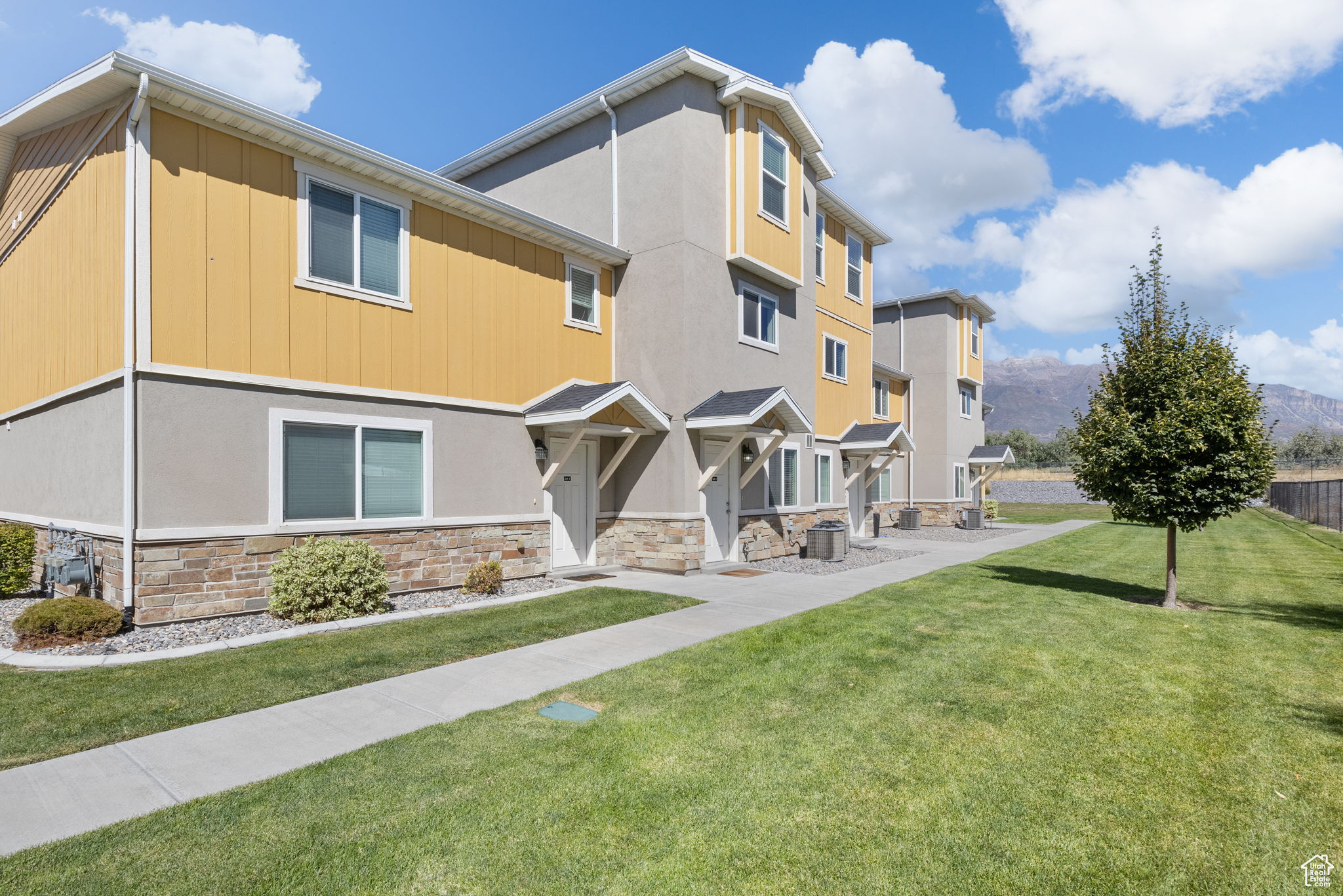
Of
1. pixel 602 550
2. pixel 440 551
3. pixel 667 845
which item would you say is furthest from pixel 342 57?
pixel 667 845

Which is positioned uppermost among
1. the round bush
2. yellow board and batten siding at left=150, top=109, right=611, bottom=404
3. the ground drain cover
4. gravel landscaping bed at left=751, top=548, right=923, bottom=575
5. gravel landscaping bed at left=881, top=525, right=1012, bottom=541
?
yellow board and batten siding at left=150, top=109, right=611, bottom=404

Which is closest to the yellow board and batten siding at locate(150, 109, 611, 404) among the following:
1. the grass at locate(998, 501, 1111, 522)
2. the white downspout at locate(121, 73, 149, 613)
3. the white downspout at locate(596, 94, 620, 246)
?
the white downspout at locate(121, 73, 149, 613)

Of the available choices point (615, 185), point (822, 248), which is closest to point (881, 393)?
point (822, 248)

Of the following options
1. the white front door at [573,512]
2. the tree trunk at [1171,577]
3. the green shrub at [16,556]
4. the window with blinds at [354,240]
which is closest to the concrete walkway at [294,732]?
the white front door at [573,512]

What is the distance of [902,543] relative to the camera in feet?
67.1

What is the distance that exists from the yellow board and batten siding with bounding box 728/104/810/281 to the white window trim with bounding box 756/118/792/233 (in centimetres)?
3

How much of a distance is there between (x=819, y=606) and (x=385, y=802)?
7165 mm

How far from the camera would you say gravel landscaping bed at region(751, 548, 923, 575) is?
1408cm

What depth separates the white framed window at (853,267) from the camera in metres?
20.9

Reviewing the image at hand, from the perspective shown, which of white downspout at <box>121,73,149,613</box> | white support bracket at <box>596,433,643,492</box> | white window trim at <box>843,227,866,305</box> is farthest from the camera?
white window trim at <box>843,227,866,305</box>

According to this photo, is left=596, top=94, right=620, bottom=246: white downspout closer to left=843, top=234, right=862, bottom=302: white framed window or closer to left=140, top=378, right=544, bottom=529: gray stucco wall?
left=140, top=378, right=544, bottom=529: gray stucco wall

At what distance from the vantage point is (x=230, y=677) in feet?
20.5

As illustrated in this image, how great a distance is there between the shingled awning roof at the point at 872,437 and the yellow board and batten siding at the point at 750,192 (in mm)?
6778

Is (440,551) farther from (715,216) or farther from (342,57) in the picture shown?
(342,57)
